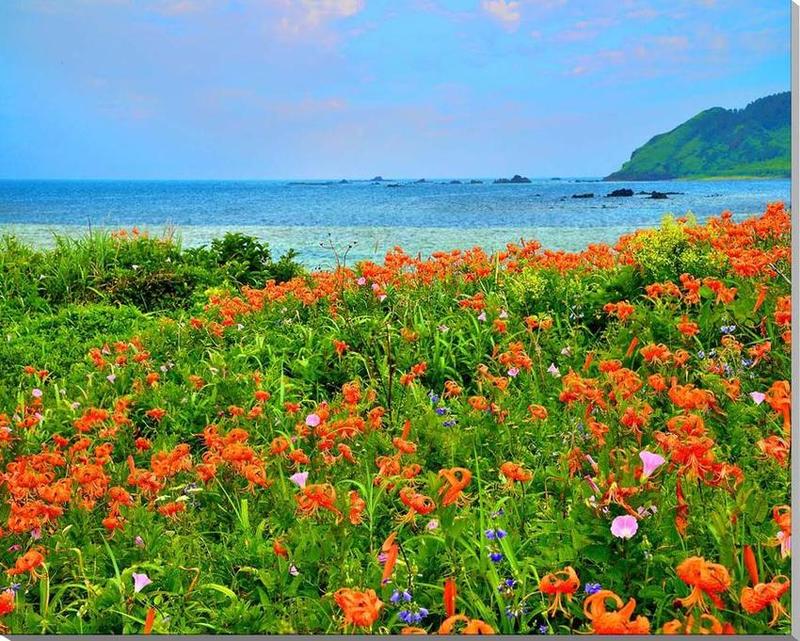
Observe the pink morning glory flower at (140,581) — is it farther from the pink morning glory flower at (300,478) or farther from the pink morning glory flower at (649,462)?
the pink morning glory flower at (649,462)

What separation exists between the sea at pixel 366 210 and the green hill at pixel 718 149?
0.10 metres

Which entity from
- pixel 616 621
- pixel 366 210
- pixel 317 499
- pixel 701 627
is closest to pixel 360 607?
pixel 616 621

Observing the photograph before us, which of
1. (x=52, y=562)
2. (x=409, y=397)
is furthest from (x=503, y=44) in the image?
(x=52, y=562)

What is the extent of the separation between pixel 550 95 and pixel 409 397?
5.63ft

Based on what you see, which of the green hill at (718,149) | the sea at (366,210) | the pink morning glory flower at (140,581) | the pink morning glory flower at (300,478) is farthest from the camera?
the sea at (366,210)

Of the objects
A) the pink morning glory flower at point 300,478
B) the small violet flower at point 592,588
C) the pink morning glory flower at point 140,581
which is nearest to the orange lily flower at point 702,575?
the small violet flower at point 592,588

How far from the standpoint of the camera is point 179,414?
129 inches

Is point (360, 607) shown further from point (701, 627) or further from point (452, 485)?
point (701, 627)

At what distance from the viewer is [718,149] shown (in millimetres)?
4285

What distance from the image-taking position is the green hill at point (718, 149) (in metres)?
3.54

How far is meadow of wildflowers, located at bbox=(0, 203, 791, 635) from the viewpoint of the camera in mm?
1859

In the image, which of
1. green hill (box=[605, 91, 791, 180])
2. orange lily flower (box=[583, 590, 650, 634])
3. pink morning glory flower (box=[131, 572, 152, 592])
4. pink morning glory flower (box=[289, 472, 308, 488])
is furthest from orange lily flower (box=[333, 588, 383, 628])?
green hill (box=[605, 91, 791, 180])

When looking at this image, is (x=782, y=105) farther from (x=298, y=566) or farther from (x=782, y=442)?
(x=298, y=566)

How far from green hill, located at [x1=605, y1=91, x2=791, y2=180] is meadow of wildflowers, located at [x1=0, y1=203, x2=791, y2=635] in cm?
37
